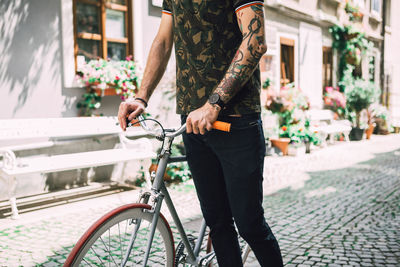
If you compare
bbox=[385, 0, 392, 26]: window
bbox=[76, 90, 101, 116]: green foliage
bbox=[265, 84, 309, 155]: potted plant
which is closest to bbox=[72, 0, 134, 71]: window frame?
bbox=[76, 90, 101, 116]: green foliage

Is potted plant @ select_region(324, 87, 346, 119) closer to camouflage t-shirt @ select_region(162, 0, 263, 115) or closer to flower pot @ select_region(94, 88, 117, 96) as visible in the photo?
flower pot @ select_region(94, 88, 117, 96)

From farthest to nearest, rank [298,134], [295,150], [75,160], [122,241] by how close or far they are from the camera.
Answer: [298,134], [295,150], [75,160], [122,241]

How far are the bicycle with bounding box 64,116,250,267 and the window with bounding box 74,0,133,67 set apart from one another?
4.42 metres

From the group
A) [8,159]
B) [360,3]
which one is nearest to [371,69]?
[360,3]

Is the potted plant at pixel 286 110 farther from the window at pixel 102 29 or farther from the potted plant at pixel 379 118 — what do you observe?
the potted plant at pixel 379 118

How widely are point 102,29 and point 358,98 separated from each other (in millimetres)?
8568

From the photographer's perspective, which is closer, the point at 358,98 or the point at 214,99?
the point at 214,99

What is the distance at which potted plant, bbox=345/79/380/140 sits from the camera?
12414mm

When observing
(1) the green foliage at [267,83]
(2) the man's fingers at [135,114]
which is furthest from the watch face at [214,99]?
(1) the green foliage at [267,83]

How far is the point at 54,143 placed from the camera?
218 inches

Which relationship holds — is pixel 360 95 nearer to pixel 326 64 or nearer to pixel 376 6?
pixel 326 64

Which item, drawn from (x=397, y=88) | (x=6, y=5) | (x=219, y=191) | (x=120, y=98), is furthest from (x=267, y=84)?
(x=397, y=88)

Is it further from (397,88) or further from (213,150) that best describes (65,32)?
(397,88)

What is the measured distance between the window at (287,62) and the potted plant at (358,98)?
99.8 inches
